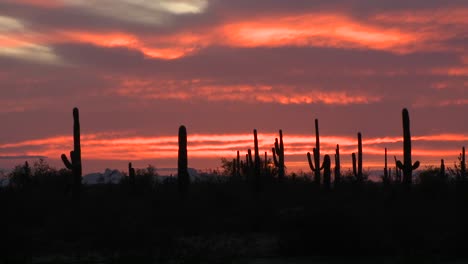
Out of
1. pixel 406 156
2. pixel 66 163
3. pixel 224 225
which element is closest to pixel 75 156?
pixel 66 163

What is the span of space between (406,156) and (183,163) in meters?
10.5

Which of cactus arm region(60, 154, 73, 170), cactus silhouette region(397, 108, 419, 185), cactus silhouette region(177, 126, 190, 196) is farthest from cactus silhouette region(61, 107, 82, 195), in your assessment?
cactus silhouette region(397, 108, 419, 185)

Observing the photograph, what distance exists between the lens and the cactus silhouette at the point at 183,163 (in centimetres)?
3794

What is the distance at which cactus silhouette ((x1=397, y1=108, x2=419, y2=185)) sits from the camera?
39.8 m

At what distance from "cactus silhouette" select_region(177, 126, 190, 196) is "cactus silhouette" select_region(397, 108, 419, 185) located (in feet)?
32.3

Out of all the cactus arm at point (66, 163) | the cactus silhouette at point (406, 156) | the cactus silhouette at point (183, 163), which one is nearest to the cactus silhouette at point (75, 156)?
the cactus arm at point (66, 163)

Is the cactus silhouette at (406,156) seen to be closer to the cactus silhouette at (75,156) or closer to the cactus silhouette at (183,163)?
the cactus silhouette at (183,163)

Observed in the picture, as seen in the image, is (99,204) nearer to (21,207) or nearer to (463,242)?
(21,207)

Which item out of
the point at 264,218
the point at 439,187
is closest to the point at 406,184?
the point at 439,187

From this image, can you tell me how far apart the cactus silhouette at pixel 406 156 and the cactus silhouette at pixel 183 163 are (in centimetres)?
986

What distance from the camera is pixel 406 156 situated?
40.2 m

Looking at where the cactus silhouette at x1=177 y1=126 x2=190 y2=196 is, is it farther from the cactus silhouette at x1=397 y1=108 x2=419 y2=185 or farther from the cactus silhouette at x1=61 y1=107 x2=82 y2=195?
the cactus silhouette at x1=397 y1=108 x2=419 y2=185

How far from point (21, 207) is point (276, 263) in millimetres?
14318

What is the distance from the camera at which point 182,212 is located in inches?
1307
